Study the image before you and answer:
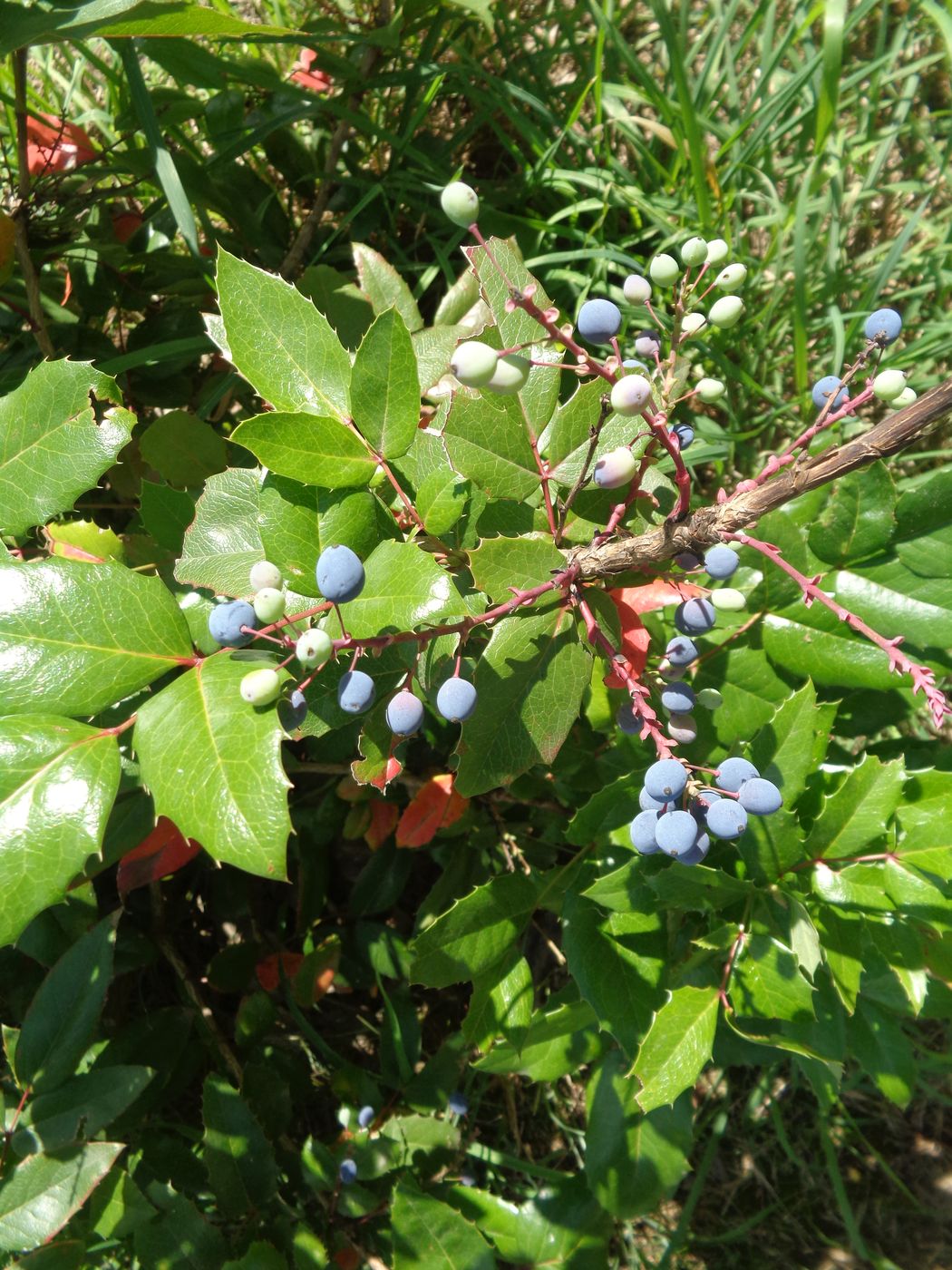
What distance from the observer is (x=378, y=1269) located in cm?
187

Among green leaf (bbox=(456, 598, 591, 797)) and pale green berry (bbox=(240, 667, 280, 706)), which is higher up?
pale green berry (bbox=(240, 667, 280, 706))

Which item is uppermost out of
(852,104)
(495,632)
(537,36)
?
(537,36)

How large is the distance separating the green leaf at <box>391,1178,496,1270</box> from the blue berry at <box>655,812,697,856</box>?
0.97 m

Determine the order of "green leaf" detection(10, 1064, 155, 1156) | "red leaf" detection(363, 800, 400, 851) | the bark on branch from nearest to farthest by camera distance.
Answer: the bark on branch → "green leaf" detection(10, 1064, 155, 1156) → "red leaf" detection(363, 800, 400, 851)

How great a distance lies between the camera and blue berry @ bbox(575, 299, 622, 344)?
0.92m

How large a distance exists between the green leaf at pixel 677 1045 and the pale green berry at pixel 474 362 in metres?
0.89

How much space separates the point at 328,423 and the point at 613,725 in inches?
30.7

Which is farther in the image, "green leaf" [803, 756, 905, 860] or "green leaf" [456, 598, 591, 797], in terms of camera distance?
"green leaf" [803, 756, 905, 860]

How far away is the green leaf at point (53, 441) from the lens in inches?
46.6

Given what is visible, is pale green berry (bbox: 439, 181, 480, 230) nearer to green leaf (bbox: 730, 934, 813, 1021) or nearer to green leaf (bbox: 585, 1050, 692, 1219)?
green leaf (bbox: 730, 934, 813, 1021)

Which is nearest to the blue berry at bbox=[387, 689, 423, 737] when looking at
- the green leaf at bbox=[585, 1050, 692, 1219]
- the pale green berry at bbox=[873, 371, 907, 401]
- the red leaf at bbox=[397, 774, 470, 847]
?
the pale green berry at bbox=[873, 371, 907, 401]

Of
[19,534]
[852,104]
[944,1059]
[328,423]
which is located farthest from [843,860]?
[852,104]

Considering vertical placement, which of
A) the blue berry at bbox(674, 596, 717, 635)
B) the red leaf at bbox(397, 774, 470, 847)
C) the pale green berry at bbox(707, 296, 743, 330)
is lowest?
the red leaf at bbox(397, 774, 470, 847)

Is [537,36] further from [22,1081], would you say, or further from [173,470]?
[22,1081]
